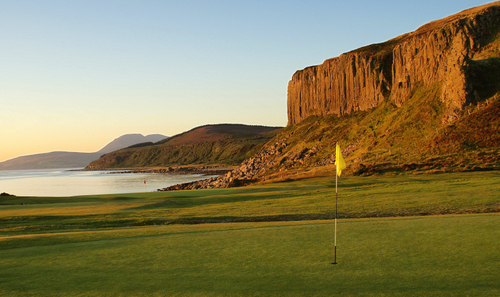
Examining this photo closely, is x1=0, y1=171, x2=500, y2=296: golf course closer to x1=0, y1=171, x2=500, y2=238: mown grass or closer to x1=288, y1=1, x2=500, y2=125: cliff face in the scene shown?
x1=0, y1=171, x2=500, y2=238: mown grass

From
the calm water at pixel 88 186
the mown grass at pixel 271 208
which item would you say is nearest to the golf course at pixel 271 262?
the mown grass at pixel 271 208

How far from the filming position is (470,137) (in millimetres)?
48969

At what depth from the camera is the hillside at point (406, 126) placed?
47.5 metres

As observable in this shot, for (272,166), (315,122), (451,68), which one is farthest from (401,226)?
(315,122)

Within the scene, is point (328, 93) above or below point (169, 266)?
above

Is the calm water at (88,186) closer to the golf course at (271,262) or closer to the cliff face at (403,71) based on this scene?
the cliff face at (403,71)

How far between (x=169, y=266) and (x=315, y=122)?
9672cm

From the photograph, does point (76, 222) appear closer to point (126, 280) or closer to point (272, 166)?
point (126, 280)

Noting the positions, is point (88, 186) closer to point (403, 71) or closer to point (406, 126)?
point (406, 126)

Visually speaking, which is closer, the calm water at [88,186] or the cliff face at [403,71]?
the cliff face at [403,71]

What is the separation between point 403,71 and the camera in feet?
250

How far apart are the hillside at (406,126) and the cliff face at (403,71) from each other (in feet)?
0.85

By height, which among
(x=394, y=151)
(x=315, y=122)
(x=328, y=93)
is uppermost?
(x=328, y=93)

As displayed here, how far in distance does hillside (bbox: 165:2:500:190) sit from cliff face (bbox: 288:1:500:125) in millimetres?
259
